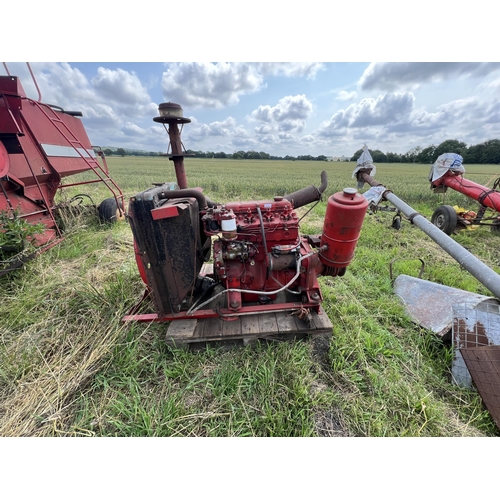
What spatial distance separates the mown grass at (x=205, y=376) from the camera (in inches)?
65.4

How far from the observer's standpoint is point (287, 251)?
86.9 inches

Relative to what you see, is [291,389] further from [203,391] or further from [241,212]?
[241,212]

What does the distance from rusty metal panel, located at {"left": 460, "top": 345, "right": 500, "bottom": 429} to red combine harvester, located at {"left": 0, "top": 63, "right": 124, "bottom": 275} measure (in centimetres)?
501

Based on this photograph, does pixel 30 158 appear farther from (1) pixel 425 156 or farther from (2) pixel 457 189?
(1) pixel 425 156

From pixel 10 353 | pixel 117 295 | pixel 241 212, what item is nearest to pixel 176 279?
pixel 241 212

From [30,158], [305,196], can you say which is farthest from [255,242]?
[30,158]

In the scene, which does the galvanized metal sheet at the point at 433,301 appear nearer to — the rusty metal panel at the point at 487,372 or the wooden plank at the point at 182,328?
the rusty metal panel at the point at 487,372

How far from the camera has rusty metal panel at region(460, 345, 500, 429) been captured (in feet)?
5.78

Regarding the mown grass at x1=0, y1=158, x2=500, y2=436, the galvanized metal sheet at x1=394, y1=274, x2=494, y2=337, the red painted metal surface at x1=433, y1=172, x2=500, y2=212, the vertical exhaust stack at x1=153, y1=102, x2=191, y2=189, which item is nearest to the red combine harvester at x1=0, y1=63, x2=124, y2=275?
the mown grass at x1=0, y1=158, x2=500, y2=436

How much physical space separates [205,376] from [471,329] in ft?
8.07

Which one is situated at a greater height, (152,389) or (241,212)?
(241,212)

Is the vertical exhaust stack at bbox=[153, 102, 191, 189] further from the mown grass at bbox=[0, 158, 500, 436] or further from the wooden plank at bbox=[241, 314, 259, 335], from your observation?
the wooden plank at bbox=[241, 314, 259, 335]

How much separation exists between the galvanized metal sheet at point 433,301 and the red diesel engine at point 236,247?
1161 mm

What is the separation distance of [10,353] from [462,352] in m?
4.07
